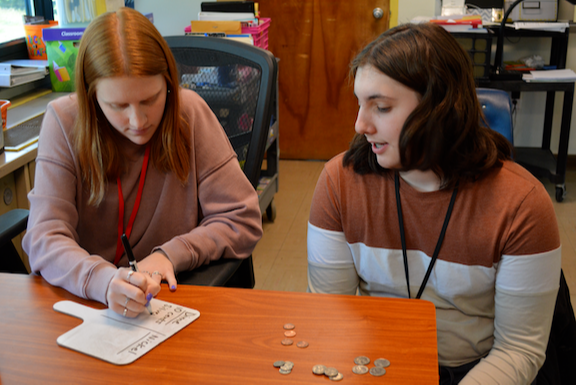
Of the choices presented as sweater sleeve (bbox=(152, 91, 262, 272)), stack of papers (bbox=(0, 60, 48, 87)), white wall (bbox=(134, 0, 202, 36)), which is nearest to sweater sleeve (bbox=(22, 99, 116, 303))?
sweater sleeve (bbox=(152, 91, 262, 272))

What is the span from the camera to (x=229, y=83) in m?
1.41

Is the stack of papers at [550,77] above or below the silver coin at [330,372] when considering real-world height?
above

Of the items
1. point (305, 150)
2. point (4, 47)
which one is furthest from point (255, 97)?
point (305, 150)

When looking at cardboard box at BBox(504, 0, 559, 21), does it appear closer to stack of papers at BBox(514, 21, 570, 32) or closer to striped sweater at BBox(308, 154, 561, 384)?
stack of papers at BBox(514, 21, 570, 32)

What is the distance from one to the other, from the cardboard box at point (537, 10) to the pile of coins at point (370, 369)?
3.08 metres

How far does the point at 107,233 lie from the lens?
1.23 m

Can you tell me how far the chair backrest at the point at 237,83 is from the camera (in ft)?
4.38

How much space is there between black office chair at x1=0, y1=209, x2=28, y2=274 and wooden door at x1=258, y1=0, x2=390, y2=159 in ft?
8.31

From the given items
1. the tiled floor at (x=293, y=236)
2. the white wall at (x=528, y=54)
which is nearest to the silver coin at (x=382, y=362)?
the tiled floor at (x=293, y=236)

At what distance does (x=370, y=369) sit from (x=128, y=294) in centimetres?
40

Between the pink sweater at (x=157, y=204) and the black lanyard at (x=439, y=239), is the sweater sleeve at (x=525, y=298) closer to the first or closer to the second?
the black lanyard at (x=439, y=239)

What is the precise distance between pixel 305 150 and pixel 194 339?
3115mm

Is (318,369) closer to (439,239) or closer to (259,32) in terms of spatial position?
(439,239)

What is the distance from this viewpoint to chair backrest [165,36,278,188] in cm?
134
